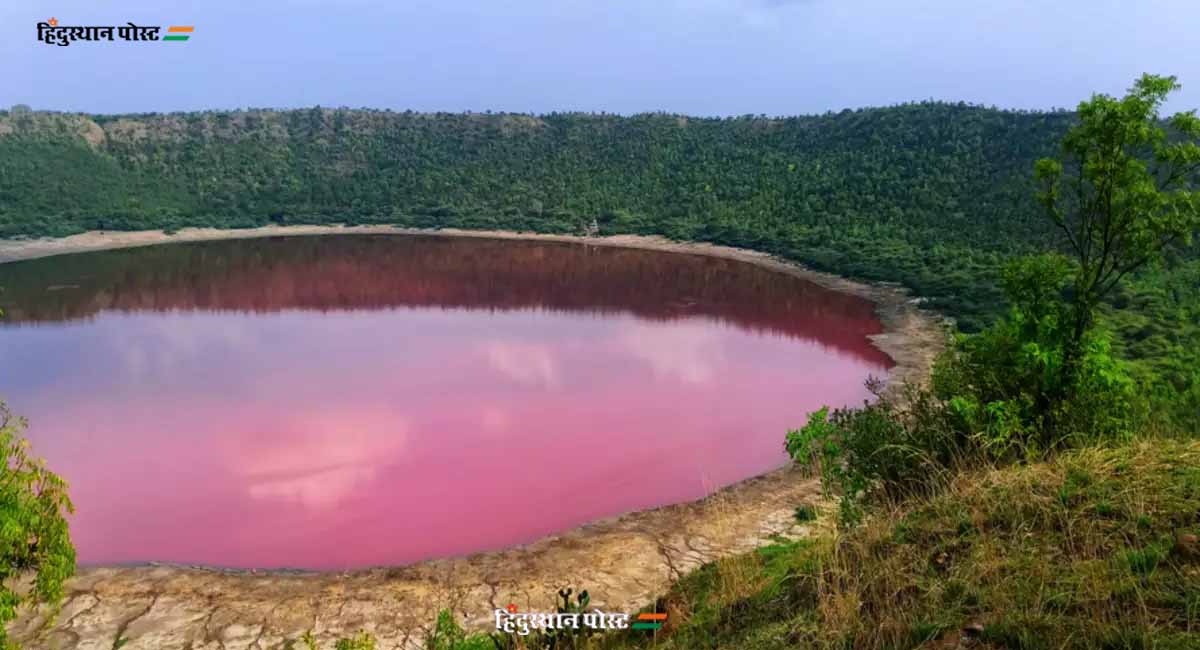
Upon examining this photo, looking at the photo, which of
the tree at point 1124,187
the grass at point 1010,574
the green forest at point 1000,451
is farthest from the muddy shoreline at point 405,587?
the tree at point 1124,187

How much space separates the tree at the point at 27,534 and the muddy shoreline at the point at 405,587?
233 centimetres

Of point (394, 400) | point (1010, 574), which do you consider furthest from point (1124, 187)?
point (394, 400)

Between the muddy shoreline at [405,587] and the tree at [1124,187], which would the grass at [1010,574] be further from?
the muddy shoreline at [405,587]

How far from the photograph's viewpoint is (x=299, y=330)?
92.2 ft

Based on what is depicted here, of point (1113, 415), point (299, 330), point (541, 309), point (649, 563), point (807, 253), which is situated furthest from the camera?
point (807, 253)

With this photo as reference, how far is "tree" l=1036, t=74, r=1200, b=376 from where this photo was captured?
27.5 feet

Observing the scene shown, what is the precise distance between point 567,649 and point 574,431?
10.4 meters

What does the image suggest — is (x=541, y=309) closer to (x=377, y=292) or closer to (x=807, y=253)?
(x=377, y=292)

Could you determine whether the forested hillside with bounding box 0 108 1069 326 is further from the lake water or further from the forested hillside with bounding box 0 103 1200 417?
the lake water

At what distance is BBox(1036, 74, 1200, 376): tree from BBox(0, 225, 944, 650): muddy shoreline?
17.5 ft

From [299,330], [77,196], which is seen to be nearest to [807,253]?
[299,330]

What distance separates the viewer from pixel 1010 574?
4.93 m

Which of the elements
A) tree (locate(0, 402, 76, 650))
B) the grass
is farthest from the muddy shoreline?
the grass

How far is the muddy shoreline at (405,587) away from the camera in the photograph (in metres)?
9.48
